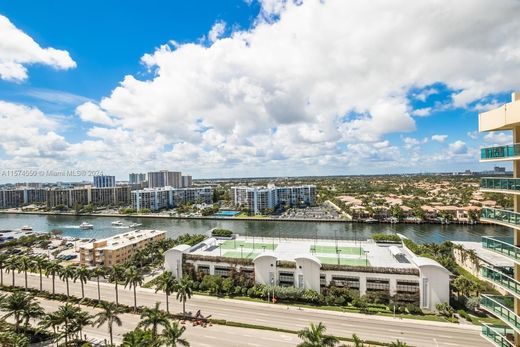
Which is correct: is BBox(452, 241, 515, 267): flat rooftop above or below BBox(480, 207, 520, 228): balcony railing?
below

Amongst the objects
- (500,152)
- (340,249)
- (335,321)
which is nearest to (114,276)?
(335,321)

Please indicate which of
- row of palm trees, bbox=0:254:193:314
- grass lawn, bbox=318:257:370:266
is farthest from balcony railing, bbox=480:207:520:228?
row of palm trees, bbox=0:254:193:314

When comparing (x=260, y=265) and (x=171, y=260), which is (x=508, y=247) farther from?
(x=171, y=260)

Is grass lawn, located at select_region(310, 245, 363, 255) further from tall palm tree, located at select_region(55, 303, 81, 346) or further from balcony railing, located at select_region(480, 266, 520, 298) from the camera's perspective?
tall palm tree, located at select_region(55, 303, 81, 346)

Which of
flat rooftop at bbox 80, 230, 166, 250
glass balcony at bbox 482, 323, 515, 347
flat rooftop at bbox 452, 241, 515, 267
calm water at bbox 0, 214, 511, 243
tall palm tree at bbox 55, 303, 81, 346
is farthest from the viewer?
calm water at bbox 0, 214, 511, 243

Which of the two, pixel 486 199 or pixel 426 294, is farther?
pixel 486 199

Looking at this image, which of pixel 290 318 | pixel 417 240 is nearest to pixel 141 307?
pixel 290 318
